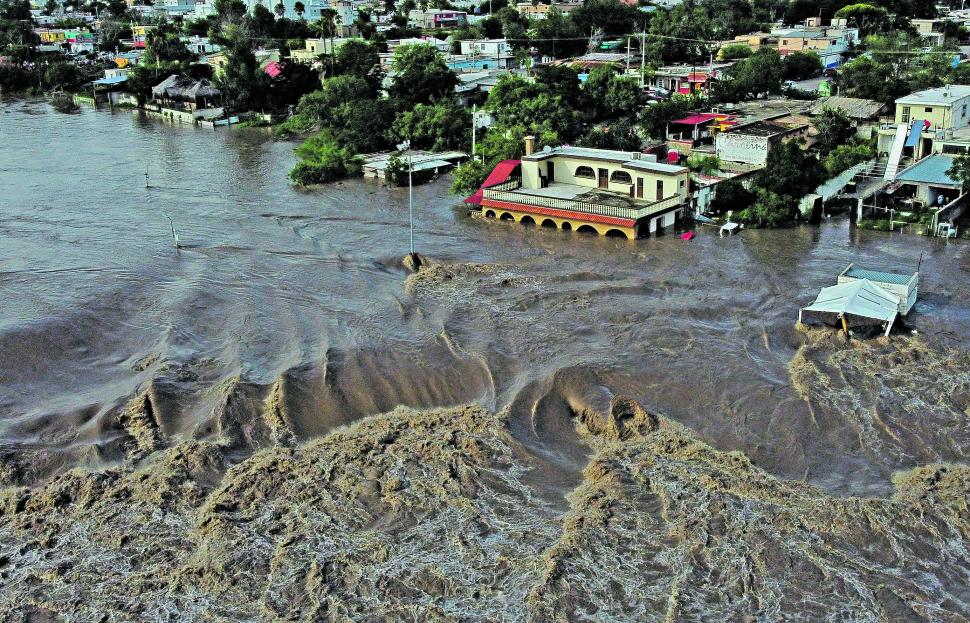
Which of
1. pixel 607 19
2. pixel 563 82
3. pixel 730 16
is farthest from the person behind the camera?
pixel 730 16

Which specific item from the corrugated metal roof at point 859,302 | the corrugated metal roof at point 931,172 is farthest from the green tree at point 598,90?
the corrugated metal roof at point 859,302

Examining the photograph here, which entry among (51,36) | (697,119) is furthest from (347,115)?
(51,36)

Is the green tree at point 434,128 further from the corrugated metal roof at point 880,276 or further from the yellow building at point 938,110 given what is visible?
the corrugated metal roof at point 880,276

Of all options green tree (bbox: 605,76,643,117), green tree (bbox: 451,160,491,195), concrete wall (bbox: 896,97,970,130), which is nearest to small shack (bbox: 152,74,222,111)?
green tree (bbox: 605,76,643,117)

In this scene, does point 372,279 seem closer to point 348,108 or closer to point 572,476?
point 572,476

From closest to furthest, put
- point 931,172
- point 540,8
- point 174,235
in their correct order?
1. point 174,235
2. point 931,172
3. point 540,8

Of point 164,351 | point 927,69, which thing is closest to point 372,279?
point 164,351

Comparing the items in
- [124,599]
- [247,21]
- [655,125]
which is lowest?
[124,599]

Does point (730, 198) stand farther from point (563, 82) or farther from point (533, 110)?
point (563, 82)
